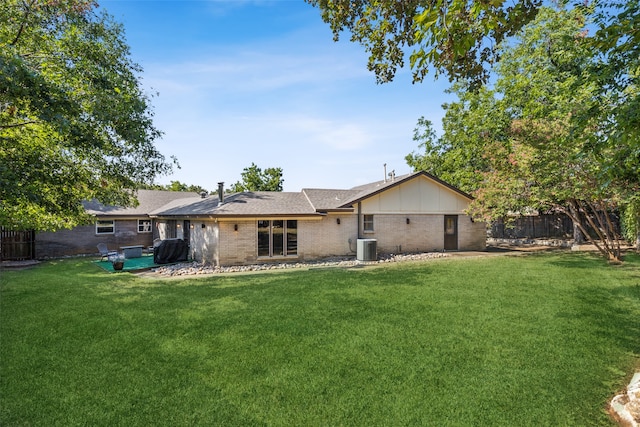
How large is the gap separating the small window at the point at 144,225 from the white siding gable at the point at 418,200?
637 inches

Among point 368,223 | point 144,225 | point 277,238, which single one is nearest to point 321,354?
point 277,238

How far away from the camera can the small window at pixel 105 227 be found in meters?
21.5

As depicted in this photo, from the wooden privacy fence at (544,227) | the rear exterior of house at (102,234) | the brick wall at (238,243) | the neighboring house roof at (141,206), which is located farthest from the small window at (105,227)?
the wooden privacy fence at (544,227)

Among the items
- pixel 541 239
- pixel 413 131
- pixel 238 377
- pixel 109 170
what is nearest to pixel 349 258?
pixel 109 170

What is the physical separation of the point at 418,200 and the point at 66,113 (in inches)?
666

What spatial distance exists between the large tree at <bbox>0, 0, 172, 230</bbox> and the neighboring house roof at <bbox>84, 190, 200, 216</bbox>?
6835 millimetres

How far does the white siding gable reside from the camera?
1897 cm

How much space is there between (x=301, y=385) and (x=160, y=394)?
1.93 meters

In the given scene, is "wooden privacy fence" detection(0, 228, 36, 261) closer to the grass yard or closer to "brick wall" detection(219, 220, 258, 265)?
the grass yard

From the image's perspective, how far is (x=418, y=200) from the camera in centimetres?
1967

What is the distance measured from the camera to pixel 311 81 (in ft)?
42.5

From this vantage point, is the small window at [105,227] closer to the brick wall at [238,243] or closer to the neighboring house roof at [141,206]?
the neighboring house roof at [141,206]

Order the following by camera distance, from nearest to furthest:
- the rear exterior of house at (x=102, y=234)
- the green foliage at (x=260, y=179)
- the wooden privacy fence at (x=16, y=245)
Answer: the wooden privacy fence at (x=16, y=245), the rear exterior of house at (x=102, y=234), the green foliage at (x=260, y=179)

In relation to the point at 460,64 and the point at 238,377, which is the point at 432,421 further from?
the point at 460,64
